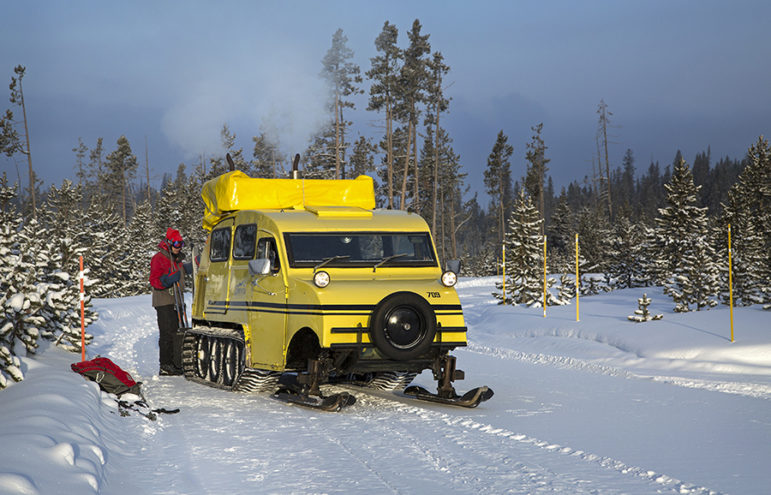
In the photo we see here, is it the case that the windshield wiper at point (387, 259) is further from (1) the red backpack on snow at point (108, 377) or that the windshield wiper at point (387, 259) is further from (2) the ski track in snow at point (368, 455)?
(1) the red backpack on snow at point (108, 377)

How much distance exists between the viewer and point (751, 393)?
10852mm

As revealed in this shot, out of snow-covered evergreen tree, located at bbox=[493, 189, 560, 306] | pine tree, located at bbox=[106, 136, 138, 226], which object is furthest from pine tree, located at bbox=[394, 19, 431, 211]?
pine tree, located at bbox=[106, 136, 138, 226]

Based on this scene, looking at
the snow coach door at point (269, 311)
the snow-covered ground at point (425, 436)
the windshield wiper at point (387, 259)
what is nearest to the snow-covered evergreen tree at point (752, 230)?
the snow-covered ground at point (425, 436)

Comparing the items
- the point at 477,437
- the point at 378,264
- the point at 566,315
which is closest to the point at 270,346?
the point at 378,264

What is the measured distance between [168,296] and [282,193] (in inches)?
121

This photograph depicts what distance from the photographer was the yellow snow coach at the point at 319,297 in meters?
9.45

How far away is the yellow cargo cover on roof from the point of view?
12.2 meters

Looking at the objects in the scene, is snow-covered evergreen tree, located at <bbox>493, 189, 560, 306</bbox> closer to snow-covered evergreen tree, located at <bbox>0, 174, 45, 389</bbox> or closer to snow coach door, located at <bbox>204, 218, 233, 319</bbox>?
snow coach door, located at <bbox>204, 218, 233, 319</bbox>

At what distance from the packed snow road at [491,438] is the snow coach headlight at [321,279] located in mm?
1599

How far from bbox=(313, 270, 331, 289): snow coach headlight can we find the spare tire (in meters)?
0.72

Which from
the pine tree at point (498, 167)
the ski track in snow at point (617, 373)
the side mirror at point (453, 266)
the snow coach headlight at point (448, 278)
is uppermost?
the pine tree at point (498, 167)

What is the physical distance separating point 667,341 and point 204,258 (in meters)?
9.31

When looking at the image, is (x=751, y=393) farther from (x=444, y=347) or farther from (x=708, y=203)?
(x=708, y=203)

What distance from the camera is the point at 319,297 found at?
9.41 m
